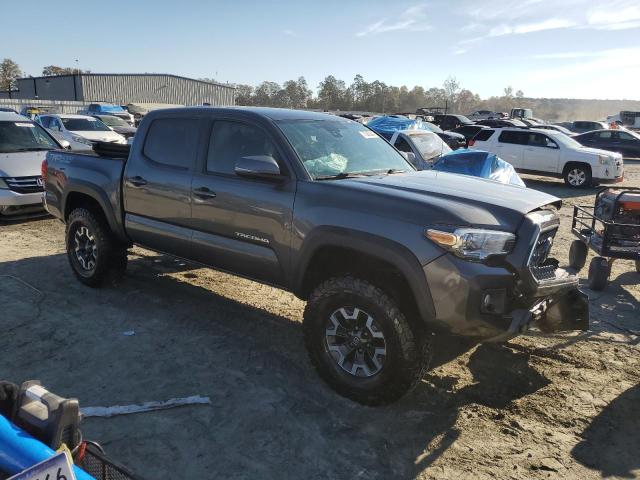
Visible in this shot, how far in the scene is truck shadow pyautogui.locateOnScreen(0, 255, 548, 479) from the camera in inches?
120

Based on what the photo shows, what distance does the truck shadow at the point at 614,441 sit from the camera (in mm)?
3037

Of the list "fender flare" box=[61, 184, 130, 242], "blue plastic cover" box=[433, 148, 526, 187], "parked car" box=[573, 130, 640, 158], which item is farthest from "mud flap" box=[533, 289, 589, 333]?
"parked car" box=[573, 130, 640, 158]

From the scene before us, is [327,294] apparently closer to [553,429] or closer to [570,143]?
[553,429]

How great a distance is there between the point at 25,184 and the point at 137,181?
489 centimetres

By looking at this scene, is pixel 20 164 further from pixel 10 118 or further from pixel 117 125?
pixel 117 125

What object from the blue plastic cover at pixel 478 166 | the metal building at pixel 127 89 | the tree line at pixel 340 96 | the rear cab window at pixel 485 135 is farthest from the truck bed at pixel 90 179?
the tree line at pixel 340 96

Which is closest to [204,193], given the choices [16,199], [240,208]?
[240,208]

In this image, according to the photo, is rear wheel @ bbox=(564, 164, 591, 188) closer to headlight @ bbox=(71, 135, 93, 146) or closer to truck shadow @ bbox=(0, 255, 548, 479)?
truck shadow @ bbox=(0, 255, 548, 479)

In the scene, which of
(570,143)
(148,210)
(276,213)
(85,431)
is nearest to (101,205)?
(148,210)

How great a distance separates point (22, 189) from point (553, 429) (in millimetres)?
8605

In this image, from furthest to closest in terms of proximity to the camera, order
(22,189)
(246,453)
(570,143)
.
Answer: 1. (570,143)
2. (22,189)
3. (246,453)

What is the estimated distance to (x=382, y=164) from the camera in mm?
4496

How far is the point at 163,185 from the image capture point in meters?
4.78

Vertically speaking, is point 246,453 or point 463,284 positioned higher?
point 463,284
